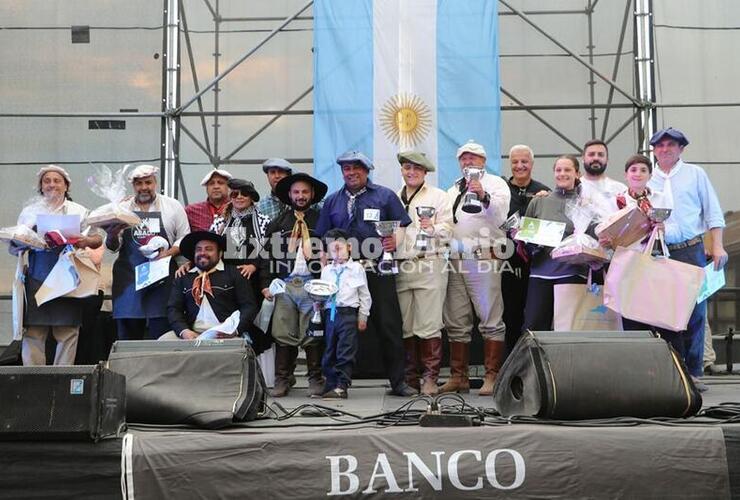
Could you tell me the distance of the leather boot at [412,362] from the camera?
220 inches

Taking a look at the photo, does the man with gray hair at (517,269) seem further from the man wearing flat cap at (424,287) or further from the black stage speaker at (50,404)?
the black stage speaker at (50,404)

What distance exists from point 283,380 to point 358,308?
604mm

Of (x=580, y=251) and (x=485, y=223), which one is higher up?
(x=485, y=223)

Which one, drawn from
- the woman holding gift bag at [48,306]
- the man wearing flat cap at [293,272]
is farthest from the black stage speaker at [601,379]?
the woman holding gift bag at [48,306]

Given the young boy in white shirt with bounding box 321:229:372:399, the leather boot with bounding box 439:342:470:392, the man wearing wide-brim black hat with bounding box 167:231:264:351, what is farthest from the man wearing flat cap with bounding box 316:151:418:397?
the man wearing wide-brim black hat with bounding box 167:231:264:351

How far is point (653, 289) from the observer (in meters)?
4.71

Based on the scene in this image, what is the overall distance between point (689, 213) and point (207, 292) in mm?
2621

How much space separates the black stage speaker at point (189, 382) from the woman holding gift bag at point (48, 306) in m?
1.45

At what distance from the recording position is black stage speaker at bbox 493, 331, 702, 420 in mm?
3623

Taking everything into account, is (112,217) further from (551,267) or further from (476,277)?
(551,267)

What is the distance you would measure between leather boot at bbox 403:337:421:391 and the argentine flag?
188 centimetres

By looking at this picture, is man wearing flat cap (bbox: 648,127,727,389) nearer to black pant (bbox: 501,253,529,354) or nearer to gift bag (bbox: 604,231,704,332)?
gift bag (bbox: 604,231,704,332)

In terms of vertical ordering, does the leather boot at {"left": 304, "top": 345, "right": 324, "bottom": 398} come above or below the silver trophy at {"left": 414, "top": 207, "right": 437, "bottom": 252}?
below

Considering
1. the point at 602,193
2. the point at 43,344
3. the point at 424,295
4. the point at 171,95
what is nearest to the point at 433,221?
the point at 424,295
